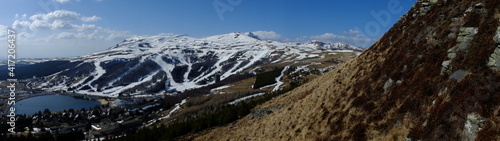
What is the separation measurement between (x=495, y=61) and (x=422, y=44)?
8.66m

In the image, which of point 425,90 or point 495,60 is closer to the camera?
point 495,60

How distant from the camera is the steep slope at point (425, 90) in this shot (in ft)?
42.5

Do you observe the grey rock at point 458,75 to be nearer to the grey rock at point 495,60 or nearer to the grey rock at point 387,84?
the grey rock at point 495,60

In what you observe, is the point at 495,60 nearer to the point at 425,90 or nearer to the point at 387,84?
the point at 425,90

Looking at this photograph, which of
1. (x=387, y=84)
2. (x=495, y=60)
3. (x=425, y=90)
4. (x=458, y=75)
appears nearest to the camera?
(x=495, y=60)

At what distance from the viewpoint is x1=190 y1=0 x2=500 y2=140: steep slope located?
13.0 metres

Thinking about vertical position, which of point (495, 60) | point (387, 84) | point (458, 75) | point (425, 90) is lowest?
point (387, 84)

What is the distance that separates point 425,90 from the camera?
16.7 metres

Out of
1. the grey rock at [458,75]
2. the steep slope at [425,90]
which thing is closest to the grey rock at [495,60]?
the steep slope at [425,90]

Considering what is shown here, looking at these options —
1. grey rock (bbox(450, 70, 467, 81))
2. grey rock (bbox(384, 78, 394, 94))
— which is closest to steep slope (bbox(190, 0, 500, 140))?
grey rock (bbox(450, 70, 467, 81))

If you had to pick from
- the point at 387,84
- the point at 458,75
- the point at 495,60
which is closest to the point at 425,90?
the point at 458,75

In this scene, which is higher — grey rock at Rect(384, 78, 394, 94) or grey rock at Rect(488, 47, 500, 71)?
grey rock at Rect(488, 47, 500, 71)

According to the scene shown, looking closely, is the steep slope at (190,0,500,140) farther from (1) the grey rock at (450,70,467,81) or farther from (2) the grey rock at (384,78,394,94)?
(2) the grey rock at (384,78,394,94)

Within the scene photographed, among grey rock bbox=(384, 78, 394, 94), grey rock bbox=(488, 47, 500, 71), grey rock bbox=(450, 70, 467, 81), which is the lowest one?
grey rock bbox=(384, 78, 394, 94)
